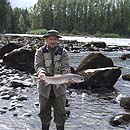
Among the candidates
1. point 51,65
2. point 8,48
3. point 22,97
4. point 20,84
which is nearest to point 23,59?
point 8,48

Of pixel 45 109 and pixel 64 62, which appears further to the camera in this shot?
pixel 45 109

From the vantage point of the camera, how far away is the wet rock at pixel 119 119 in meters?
13.9

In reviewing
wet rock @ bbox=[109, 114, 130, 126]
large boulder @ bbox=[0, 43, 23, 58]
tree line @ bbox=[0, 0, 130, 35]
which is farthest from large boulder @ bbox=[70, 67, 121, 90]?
tree line @ bbox=[0, 0, 130, 35]

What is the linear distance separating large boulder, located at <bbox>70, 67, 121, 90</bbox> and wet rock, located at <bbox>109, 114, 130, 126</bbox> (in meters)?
6.64

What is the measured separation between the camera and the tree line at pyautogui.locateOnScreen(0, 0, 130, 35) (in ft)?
546

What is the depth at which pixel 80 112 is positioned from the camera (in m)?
15.8

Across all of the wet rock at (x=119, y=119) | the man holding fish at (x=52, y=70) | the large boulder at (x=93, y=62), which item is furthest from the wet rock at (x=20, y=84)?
the man holding fish at (x=52, y=70)

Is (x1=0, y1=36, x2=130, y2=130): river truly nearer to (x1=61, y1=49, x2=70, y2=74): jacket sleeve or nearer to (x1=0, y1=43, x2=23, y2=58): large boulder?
(x1=61, y1=49, x2=70, y2=74): jacket sleeve

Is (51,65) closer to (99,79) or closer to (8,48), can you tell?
(99,79)

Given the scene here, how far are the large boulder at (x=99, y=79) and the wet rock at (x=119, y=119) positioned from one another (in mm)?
6644

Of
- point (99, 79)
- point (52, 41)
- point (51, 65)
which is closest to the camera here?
point (52, 41)

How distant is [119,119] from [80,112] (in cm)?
220

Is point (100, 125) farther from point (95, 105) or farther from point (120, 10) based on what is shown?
point (120, 10)

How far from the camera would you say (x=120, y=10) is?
17825 cm
